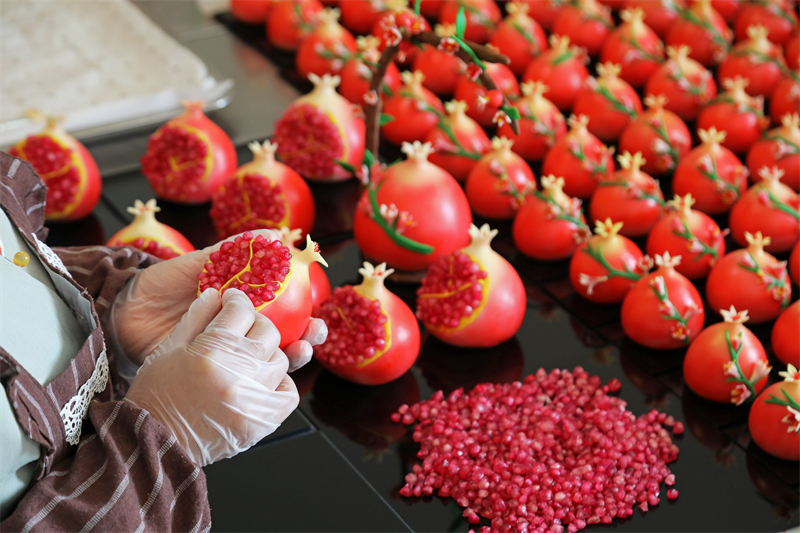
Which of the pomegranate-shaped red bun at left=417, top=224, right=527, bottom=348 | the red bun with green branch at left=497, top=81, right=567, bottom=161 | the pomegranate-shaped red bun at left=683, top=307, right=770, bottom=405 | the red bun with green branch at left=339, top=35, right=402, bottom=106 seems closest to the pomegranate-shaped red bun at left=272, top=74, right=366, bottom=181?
the red bun with green branch at left=339, top=35, right=402, bottom=106

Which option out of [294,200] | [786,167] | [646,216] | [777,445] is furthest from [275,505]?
[786,167]

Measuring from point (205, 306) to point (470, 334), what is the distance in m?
0.56

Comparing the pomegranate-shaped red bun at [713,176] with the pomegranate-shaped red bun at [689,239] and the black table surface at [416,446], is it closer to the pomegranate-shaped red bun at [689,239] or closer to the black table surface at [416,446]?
the pomegranate-shaped red bun at [689,239]

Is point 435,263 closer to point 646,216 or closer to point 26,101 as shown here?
point 646,216

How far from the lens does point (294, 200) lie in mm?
1557

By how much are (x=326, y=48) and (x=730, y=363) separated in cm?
133

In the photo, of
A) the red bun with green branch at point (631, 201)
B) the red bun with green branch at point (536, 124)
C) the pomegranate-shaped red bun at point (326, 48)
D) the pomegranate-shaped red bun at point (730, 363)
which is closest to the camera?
the pomegranate-shaped red bun at point (730, 363)

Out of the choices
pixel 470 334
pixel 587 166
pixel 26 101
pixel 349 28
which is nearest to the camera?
pixel 470 334

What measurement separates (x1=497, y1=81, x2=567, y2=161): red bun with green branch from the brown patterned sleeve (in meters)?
1.22

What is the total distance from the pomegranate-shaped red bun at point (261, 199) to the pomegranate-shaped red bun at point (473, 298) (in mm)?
334

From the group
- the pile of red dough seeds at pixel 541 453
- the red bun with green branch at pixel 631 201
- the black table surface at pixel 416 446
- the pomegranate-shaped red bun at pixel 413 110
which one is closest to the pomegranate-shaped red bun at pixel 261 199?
the black table surface at pixel 416 446

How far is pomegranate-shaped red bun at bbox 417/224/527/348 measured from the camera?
133 cm

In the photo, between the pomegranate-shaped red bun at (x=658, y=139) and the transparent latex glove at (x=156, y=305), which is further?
the pomegranate-shaped red bun at (x=658, y=139)

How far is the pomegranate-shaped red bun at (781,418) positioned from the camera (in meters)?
1.16
